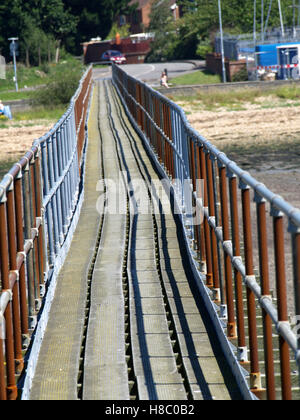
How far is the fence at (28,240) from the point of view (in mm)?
4688

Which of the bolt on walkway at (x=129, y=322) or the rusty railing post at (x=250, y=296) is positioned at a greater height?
the rusty railing post at (x=250, y=296)

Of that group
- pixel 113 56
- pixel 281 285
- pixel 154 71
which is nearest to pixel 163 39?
pixel 113 56

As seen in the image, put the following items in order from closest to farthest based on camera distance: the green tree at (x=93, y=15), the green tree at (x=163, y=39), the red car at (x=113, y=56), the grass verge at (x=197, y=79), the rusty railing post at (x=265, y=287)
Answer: the rusty railing post at (x=265, y=287), the grass verge at (x=197, y=79), the green tree at (x=163, y=39), the red car at (x=113, y=56), the green tree at (x=93, y=15)

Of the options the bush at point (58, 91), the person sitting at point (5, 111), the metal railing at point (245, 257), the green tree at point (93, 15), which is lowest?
the person sitting at point (5, 111)

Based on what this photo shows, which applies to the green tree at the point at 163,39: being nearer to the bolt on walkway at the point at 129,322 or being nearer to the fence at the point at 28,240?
the bolt on walkway at the point at 129,322

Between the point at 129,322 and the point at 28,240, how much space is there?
3.26 ft

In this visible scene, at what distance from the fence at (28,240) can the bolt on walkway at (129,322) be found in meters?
0.17

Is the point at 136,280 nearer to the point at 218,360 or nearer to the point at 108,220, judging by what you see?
the point at 218,360

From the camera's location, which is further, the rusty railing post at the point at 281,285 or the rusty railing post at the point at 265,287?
the rusty railing post at the point at 265,287

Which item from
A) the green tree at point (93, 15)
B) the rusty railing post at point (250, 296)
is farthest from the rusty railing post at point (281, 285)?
the green tree at point (93, 15)

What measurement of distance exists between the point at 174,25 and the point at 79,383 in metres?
81.3

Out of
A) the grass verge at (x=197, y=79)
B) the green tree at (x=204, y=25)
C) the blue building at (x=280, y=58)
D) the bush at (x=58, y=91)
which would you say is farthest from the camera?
the green tree at (x=204, y=25)

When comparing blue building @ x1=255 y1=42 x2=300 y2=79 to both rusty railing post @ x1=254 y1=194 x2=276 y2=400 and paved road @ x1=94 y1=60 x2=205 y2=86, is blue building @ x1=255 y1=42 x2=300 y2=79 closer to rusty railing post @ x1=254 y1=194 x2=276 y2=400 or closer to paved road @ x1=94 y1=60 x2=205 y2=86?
paved road @ x1=94 y1=60 x2=205 y2=86
